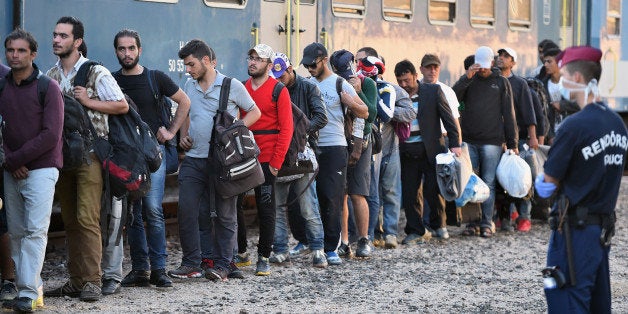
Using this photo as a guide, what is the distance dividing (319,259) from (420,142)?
2.11 metres

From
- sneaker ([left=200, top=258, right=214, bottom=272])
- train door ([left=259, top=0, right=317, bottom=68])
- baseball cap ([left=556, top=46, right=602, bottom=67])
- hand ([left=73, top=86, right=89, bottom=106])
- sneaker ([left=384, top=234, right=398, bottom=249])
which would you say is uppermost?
train door ([left=259, top=0, right=317, bottom=68])

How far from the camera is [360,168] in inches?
423

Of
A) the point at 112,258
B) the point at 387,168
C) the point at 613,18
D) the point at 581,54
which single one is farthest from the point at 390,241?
the point at 613,18

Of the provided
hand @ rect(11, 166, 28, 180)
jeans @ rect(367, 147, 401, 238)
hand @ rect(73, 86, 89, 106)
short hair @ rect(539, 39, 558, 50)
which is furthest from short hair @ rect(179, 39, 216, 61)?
short hair @ rect(539, 39, 558, 50)

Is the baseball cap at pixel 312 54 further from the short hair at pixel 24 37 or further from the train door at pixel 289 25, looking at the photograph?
the short hair at pixel 24 37

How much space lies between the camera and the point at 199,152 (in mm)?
9125

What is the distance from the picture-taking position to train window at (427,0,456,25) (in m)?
14.0

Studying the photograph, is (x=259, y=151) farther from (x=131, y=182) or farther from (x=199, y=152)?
(x=131, y=182)

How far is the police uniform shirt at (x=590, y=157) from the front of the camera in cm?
579

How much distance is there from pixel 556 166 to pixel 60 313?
336 centimetres

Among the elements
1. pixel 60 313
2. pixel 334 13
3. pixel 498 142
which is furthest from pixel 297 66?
pixel 60 313

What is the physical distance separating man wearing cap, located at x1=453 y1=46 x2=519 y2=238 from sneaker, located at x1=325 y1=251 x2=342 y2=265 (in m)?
2.59

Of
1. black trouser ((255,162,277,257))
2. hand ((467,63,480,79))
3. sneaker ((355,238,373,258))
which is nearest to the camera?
black trouser ((255,162,277,257))

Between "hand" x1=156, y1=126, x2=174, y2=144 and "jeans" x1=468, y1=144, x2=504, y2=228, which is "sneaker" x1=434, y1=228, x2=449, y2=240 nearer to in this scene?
"jeans" x1=468, y1=144, x2=504, y2=228
